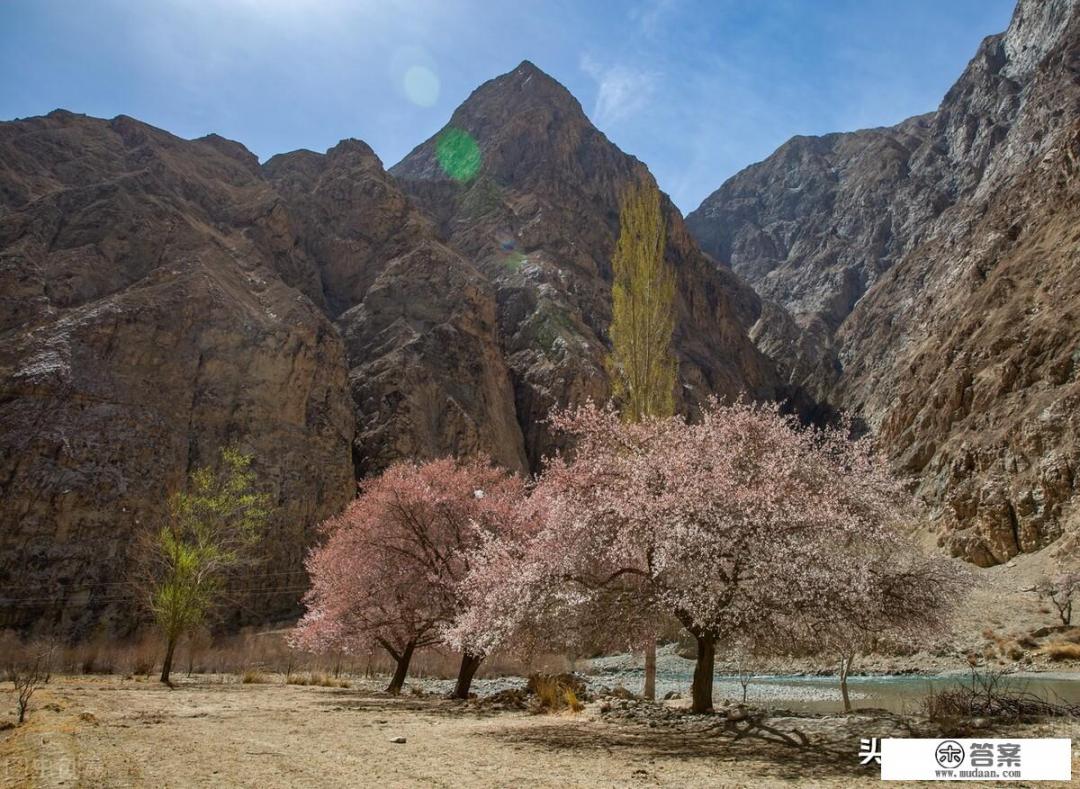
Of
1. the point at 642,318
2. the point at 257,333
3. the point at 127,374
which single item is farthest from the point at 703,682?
the point at 257,333

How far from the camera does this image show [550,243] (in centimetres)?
10388

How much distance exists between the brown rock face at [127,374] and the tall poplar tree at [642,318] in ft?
117

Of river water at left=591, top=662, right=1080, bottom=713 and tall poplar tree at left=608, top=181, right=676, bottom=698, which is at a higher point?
tall poplar tree at left=608, top=181, right=676, bottom=698

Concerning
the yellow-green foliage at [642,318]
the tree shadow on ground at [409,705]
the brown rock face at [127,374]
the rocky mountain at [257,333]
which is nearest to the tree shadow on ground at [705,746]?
the tree shadow on ground at [409,705]

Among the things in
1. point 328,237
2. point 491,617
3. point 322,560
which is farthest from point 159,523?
point 328,237

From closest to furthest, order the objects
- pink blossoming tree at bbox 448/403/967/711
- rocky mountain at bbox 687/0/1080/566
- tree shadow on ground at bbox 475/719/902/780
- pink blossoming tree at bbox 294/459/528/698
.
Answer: tree shadow on ground at bbox 475/719/902/780 → pink blossoming tree at bbox 448/403/967/711 → pink blossoming tree at bbox 294/459/528/698 → rocky mountain at bbox 687/0/1080/566

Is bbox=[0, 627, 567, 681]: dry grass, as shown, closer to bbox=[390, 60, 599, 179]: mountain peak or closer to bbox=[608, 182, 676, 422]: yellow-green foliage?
bbox=[608, 182, 676, 422]: yellow-green foliage

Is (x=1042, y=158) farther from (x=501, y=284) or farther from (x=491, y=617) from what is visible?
(x=491, y=617)

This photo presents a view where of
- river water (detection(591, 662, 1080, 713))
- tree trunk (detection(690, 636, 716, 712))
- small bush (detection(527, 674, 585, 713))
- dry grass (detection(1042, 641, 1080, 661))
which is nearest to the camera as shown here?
tree trunk (detection(690, 636, 716, 712))

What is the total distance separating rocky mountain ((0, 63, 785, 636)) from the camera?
154ft

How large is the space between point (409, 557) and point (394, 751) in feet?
41.7

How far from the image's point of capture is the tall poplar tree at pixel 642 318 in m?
27.5

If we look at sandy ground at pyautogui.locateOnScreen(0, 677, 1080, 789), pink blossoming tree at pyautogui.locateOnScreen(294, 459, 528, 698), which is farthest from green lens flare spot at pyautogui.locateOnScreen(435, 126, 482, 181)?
sandy ground at pyautogui.locateOnScreen(0, 677, 1080, 789)

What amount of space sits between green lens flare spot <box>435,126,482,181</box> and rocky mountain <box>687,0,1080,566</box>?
222ft
